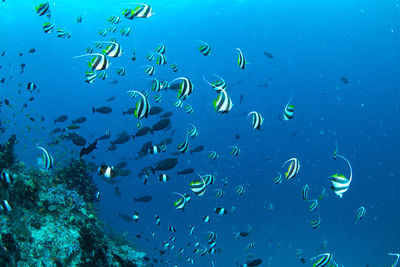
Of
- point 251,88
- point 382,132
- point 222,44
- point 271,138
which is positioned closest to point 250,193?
point 271,138

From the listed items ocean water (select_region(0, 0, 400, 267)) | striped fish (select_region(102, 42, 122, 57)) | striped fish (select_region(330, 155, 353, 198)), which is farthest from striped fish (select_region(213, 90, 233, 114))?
ocean water (select_region(0, 0, 400, 267))

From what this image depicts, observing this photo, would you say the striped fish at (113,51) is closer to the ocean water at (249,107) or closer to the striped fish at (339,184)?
the striped fish at (339,184)

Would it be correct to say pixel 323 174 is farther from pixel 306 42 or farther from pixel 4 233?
pixel 4 233

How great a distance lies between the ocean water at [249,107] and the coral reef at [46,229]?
891 inches

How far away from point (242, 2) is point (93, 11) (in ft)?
70.6

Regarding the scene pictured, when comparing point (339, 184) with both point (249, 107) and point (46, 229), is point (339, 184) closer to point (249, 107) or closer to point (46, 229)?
point (46, 229)

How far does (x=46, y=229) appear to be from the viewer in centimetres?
439

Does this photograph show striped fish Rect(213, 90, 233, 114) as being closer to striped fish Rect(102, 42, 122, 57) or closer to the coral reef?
striped fish Rect(102, 42, 122, 57)

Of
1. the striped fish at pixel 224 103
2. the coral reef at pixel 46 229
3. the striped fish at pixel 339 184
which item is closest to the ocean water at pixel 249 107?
the coral reef at pixel 46 229

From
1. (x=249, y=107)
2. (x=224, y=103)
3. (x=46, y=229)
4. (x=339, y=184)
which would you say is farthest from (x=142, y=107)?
(x=249, y=107)

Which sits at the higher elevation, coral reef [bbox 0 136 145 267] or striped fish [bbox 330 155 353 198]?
striped fish [bbox 330 155 353 198]

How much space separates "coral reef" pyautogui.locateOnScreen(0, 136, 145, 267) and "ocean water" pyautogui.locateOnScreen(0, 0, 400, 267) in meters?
22.6

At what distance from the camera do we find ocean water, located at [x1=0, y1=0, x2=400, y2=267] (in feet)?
118

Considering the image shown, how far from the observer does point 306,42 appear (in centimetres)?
5466
